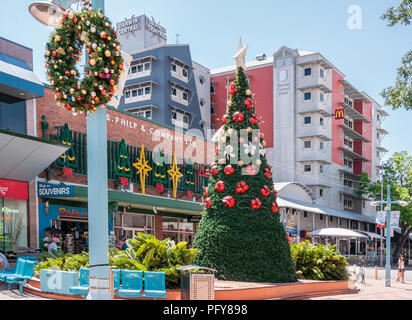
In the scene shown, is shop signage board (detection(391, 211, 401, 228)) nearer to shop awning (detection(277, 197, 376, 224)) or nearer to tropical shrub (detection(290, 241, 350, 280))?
tropical shrub (detection(290, 241, 350, 280))

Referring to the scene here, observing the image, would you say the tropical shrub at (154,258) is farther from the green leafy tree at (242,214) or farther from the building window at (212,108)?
the building window at (212,108)

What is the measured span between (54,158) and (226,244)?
366 inches

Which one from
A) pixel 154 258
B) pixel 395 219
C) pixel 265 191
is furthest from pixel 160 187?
pixel 154 258

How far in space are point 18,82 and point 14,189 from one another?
4118mm

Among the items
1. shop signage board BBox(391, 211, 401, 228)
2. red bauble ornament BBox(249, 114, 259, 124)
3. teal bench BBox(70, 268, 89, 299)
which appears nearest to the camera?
teal bench BBox(70, 268, 89, 299)

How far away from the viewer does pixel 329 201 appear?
188 feet

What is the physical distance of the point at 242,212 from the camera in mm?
13516

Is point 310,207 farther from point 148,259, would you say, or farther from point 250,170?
point 148,259

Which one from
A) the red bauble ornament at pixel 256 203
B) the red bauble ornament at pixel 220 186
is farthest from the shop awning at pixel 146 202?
the red bauble ornament at pixel 256 203

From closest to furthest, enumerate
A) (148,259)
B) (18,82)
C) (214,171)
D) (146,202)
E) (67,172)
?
(148,259)
(214,171)
(18,82)
(67,172)
(146,202)

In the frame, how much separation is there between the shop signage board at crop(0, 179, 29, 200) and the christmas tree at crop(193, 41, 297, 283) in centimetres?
857

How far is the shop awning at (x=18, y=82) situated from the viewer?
17.5 meters

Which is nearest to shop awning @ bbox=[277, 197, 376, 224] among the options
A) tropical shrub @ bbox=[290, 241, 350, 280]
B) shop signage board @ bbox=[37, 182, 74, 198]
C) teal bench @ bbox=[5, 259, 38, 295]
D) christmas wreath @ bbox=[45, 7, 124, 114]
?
tropical shrub @ bbox=[290, 241, 350, 280]

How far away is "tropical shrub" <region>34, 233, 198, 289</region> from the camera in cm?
1160
